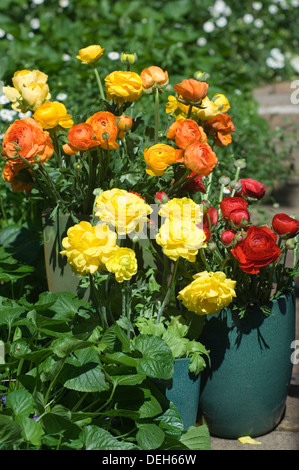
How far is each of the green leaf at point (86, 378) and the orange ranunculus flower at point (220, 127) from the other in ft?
2.68

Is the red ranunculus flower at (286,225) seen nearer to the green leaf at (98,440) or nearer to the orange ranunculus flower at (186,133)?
the orange ranunculus flower at (186,133)

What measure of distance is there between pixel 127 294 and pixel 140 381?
0.97ft

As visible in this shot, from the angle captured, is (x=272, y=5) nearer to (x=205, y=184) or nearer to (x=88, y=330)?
(x=205, y=184)

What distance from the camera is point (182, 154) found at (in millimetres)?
1860

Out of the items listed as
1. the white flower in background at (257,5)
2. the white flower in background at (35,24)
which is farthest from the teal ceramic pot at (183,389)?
the white flower in background at (257,5)

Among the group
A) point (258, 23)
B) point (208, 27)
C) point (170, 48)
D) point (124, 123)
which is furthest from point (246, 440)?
point (258, 23)

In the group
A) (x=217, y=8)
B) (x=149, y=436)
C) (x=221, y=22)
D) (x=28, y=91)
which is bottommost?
(x=149, y=436)

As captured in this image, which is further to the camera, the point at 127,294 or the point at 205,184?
the point at 205,184

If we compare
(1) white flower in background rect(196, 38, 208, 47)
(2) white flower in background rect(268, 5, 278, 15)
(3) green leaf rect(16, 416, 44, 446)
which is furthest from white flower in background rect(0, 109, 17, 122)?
(2) white flower in background rect(268, 5, 278, 15)

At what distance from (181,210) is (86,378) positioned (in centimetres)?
51

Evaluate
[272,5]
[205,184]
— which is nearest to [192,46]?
[272,5]

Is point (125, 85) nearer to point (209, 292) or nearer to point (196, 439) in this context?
point (209, 292)

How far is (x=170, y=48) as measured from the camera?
14.6ft

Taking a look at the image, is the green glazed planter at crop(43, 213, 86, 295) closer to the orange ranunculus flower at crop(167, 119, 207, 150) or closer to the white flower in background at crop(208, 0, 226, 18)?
the orange ranunculus flower at crop(167, 119, 207, 150)
